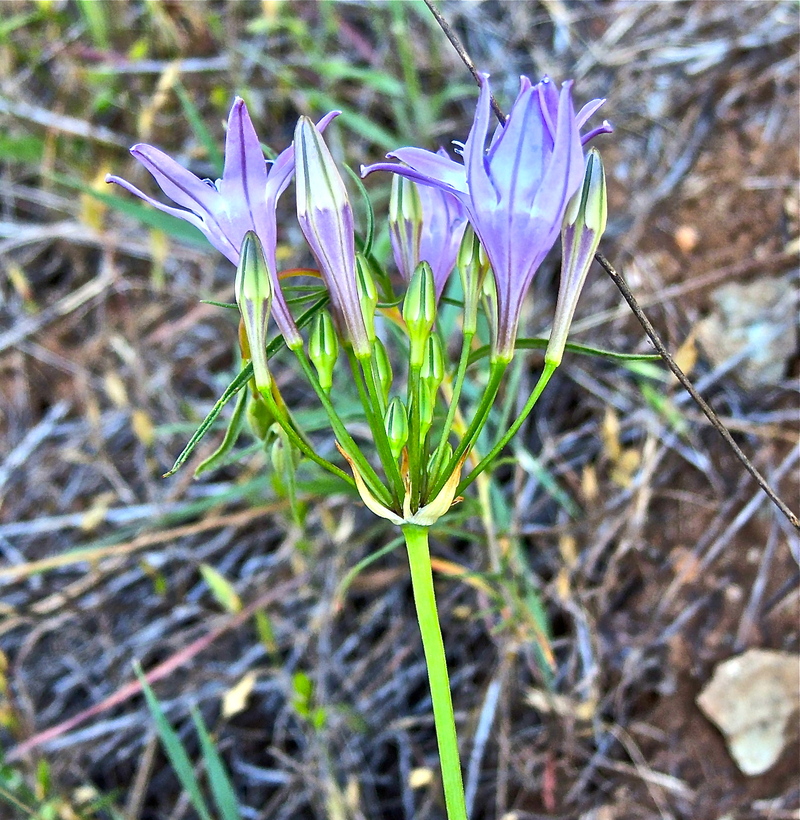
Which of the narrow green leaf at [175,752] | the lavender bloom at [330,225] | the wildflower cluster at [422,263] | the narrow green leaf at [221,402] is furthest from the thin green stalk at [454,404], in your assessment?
the narrow green leaf at [175,752]

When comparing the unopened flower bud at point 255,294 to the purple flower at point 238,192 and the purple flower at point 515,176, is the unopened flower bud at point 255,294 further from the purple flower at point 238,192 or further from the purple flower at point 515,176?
the purple flower at point 515,176

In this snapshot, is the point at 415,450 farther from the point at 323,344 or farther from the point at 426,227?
the point at 426,227

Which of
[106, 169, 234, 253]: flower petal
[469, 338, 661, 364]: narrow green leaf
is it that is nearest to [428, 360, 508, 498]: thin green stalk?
[469, 338, 661, 364]: narrow green leaf

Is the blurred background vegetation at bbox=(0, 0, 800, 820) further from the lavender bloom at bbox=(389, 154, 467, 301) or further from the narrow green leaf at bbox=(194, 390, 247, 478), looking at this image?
the lavender bloom at bbox=(389, 154, 467, 301)

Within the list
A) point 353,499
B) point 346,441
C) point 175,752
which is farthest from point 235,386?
point 353,499

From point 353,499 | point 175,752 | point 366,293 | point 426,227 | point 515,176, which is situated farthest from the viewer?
point 353,499
